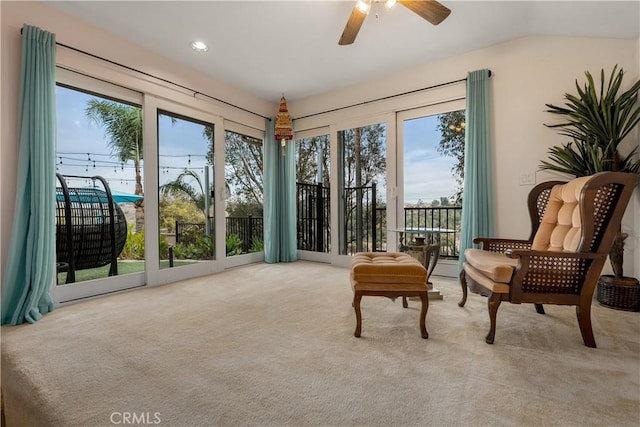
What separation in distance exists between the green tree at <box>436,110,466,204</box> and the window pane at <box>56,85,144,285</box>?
11.5 ft

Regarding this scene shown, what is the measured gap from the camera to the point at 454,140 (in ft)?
12.0

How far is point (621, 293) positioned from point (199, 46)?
448 centimetres

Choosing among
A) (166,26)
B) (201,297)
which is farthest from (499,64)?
(201,297)

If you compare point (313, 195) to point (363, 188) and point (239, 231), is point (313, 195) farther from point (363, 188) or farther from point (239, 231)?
point (239, 231)

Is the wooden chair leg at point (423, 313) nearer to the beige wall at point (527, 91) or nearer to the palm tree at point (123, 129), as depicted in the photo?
the beige wall at point (527, 91)

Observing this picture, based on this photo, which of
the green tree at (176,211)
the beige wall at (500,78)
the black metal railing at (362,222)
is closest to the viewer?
the beige wall at (500,78)

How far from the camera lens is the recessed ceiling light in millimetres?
3072

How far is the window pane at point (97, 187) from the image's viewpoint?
271cm

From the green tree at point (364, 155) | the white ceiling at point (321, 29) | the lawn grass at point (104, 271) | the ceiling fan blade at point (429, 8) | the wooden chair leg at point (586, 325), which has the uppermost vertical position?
the white ceiling at point (321, 29)

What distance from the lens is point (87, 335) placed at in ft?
6.33

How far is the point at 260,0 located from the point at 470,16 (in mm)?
1847

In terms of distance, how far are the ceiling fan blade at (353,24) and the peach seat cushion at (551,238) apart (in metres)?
1.89

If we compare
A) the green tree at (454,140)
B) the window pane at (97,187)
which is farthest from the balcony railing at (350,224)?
the window pane at (97,187)

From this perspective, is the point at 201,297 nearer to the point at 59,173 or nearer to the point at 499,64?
the point at 59,173
